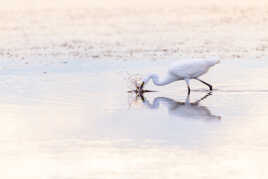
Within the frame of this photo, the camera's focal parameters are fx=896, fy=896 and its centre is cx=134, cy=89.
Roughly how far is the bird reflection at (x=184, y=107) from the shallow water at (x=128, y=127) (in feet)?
0.05

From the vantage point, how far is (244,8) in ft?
131

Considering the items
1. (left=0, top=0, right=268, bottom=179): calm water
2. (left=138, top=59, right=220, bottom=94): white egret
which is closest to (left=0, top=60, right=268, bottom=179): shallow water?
(left=0, top=0, right=268, bottom=179): calm water

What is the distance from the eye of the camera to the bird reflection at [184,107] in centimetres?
1442

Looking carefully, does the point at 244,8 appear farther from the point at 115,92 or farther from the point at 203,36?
the point at 115,92

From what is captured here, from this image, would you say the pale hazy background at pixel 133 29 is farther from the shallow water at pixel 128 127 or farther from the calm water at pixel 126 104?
the shallow water at pixel 128 127

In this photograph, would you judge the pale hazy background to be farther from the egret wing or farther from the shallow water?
the egret wing

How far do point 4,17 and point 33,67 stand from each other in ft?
47.2

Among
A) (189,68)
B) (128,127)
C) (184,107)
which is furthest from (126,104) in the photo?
(128,127)

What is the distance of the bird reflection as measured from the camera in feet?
47.3

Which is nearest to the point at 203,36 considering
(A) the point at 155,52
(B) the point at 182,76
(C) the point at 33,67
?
(A) the point at 155,52

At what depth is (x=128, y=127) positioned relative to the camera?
1346 cm

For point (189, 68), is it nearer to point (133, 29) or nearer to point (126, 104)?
point (126, 104)

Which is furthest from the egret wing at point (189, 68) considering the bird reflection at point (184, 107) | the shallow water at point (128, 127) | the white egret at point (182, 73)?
the bird reflection at point (184, 107)

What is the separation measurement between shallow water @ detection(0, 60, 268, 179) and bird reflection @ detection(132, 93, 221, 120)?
17mm
